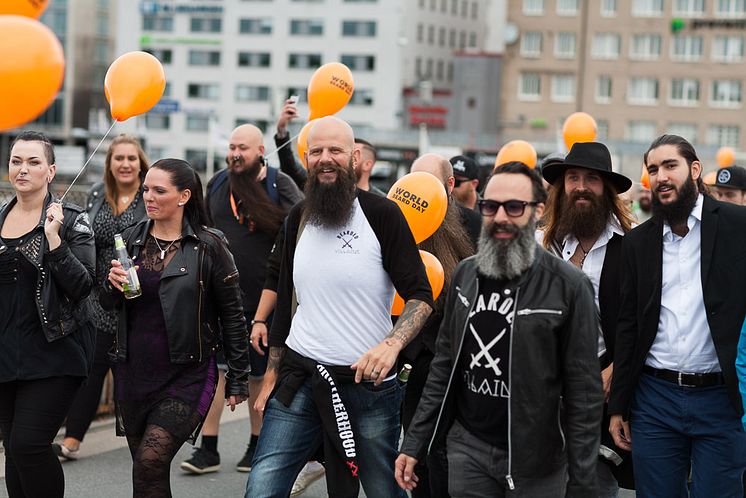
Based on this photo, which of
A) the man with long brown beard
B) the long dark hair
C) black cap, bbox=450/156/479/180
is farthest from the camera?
black cap, bbox=450/156/479/180

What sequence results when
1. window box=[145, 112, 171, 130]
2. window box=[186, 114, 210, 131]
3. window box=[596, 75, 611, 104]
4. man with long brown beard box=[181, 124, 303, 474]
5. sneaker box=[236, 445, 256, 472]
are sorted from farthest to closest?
window box=[145, 112, 171, 130]
window box=[186, 114, 210, 131]
window box=[596, 75, 611, 104]
man with long brown beard box=[181, 124, 303, 474]
sneaker box=[236, 445, 256, 472]

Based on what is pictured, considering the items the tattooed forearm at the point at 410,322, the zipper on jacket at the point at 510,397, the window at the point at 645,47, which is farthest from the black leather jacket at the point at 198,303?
the window at the point at 645,47

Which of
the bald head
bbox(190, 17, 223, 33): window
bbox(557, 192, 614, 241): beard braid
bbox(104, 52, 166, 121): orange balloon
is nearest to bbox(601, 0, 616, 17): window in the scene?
bbox(190, 17, 223, 33): window

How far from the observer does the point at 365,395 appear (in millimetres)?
5414

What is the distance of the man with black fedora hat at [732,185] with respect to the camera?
9094 millimetres

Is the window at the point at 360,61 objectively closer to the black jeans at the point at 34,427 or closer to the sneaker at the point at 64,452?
the sneaker at the point at 64,452

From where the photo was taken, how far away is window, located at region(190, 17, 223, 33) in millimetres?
98062

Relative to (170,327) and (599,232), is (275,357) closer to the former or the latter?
(170,327)

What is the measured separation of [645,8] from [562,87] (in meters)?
8.11

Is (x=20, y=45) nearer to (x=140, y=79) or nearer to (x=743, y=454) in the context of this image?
(x=140, y=79)

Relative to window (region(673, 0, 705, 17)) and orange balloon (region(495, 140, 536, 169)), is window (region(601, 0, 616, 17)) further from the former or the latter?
orange balloon (region(495, 140, 536, 169))

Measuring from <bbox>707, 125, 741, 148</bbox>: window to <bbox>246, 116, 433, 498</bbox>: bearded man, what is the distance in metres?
80.6

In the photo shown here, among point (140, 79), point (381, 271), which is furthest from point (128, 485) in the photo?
point (381, 271)

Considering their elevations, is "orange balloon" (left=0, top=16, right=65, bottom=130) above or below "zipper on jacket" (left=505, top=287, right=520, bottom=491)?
above
